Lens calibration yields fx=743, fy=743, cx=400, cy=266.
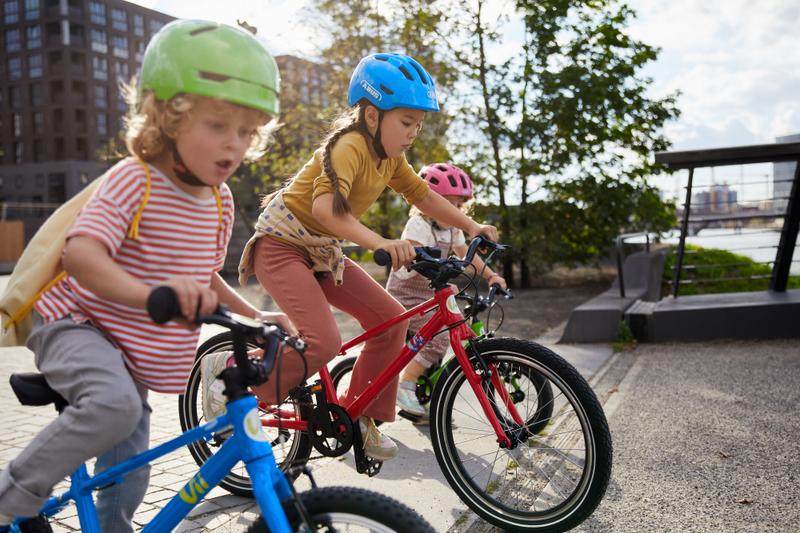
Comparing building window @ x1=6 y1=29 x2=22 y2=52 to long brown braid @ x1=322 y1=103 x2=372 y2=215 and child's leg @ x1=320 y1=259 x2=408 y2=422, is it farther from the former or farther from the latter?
child's leg @ x1=320 y1=259 x2=408 y2=422

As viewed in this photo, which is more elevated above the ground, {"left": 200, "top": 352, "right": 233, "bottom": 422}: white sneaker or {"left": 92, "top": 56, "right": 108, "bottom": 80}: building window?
{"left": 92, "top": 56, "right": 108, "bottom": 80}: building window

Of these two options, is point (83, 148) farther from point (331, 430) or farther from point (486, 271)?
point (331, 430)

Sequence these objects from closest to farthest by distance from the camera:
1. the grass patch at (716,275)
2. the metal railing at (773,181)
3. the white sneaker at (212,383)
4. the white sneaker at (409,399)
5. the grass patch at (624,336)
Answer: the white sneaker at (212,383)
the white sneaker at (409,399)
the grass patch at (624,336)
the metal railing at (773,181)
the grass patch at (716,275)

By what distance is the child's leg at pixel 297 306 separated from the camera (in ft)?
10.7

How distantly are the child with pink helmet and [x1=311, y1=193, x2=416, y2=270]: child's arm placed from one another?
154 centimetres

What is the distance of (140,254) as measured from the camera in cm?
212

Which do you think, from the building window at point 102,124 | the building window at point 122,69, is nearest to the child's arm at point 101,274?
the building window at point 102,124

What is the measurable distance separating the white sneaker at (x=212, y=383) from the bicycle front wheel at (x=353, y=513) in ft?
4.75

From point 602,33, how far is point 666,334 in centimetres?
735

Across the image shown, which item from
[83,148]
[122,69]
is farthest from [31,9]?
[83,148]

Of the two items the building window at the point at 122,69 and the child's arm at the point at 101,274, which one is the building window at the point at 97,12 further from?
the child's arm at the point at 101,274

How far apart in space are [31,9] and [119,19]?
744 cm

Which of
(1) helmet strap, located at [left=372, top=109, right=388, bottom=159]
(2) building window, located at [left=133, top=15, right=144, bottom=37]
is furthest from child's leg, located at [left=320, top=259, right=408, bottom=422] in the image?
(2) building window, located at [left=133, top=15, right=144, bottom=37]

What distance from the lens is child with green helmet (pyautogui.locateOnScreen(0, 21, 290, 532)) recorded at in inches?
77.5
